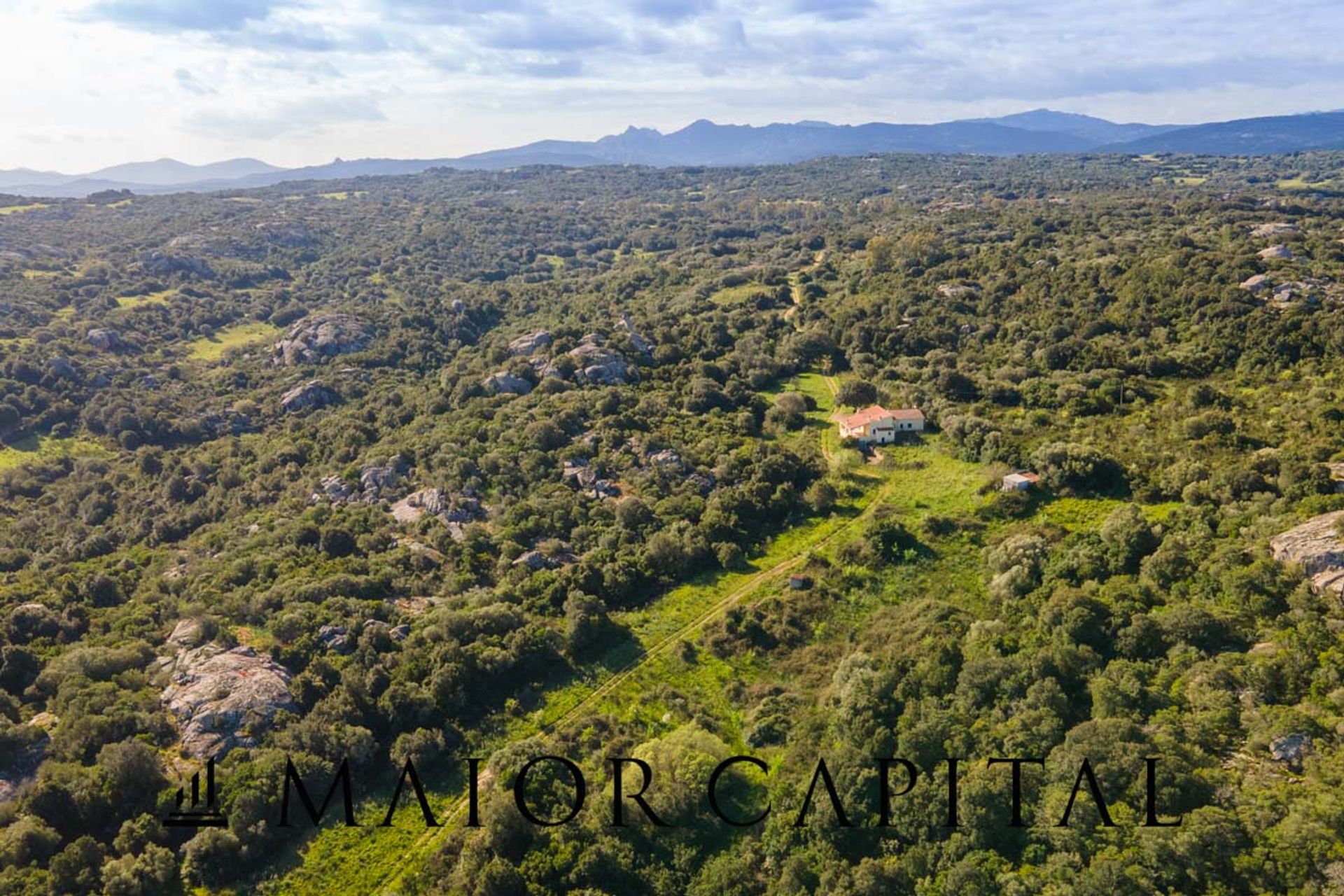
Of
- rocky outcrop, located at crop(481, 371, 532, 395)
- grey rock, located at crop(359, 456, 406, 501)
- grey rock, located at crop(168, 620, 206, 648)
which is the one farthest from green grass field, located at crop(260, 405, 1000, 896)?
rocky outcrop, located at crop(481, 371, 532, 395)

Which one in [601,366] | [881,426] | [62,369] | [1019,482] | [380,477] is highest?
[62,369]

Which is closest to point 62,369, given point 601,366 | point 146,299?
point 146,299

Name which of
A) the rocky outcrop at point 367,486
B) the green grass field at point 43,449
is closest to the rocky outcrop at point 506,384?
the rocky outcrop at point 367,486

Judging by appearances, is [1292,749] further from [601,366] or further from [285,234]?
[285,234]

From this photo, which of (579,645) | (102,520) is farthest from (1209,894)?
(102,520)

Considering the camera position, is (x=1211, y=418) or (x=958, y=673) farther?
(x=1211, y=418)

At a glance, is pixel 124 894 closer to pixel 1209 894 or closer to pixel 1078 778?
pixel 1078 778

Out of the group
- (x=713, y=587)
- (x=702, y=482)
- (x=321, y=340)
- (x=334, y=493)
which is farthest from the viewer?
(x=321, y=340)
